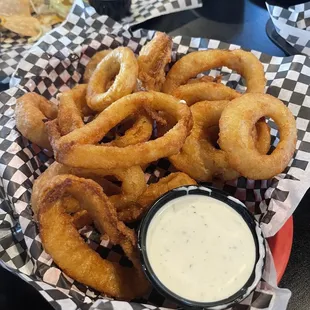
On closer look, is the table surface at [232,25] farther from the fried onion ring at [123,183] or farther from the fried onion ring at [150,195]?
the fried onion ring at [123,183]

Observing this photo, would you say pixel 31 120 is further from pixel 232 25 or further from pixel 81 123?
pixel 232 25

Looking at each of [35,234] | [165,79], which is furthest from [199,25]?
[35,234]

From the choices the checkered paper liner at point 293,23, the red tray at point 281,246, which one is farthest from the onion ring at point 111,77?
the checkered paper liner at point 293,23

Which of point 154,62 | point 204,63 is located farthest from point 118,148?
point 204,63

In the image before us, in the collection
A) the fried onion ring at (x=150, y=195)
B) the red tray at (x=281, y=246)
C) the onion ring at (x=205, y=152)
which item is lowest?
the red tray at (x=281, y=246)

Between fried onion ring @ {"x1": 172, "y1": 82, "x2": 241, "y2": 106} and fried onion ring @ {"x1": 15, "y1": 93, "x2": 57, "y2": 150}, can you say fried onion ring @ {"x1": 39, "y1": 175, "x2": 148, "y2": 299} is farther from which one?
fried onion ring @ {"x1": 172, "y1": 82, "x2": 241, "y2": 106}

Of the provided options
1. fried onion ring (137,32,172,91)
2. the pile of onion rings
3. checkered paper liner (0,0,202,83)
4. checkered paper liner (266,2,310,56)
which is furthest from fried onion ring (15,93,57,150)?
checkered paper liner (266,2,310,56)
